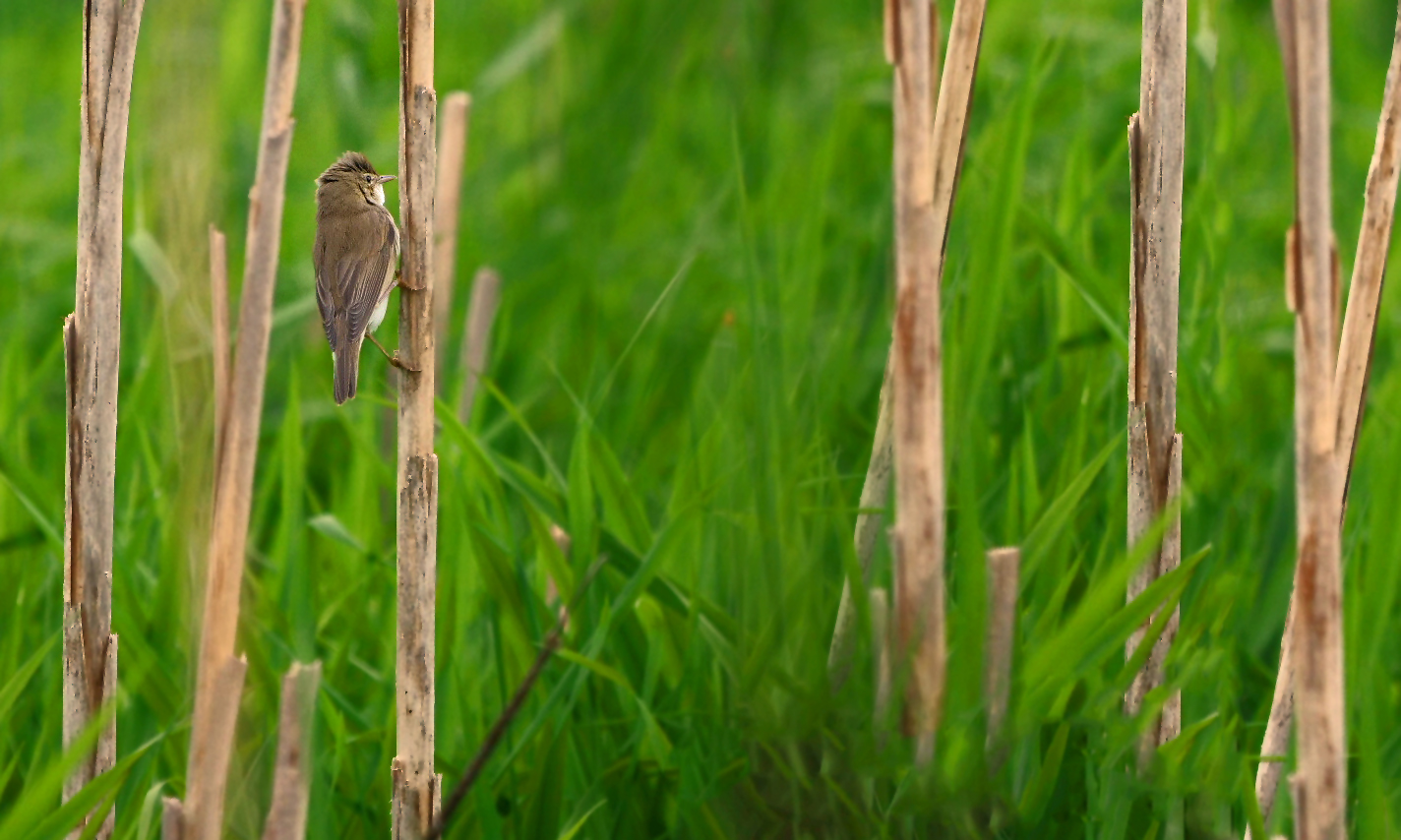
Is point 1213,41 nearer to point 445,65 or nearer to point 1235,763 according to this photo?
point 1235,763

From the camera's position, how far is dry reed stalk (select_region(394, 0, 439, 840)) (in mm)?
1431

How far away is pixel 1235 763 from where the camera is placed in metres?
1.76

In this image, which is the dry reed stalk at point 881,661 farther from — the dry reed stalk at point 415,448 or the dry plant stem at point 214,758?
the dry plant stem at point 214,758

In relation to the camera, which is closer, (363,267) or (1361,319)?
(1361,319)

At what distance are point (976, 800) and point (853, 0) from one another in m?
3.98

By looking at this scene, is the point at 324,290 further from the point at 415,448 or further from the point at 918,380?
the point at 918,380

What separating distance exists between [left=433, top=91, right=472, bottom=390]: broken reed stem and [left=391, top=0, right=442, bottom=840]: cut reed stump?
3.35 feet

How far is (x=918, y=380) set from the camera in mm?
1341

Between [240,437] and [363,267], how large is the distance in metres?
0.63

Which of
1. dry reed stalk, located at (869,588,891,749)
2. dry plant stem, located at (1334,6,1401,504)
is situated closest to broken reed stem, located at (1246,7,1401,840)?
dry plant stem, located at (1334,6,1401,504)

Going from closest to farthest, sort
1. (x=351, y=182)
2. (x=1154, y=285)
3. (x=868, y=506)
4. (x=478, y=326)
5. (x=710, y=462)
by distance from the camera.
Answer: (x=1154, y=285), (x=868, y=506), (x=351, y=182), (x=710, y=462), (x=478, y=326)

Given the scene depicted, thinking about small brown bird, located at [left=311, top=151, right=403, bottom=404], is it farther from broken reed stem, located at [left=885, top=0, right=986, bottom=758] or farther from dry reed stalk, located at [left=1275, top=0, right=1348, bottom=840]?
dry reed stalk, located at [left=1275, top=0, right=1348, bottom=840]

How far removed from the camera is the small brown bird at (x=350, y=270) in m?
1.88

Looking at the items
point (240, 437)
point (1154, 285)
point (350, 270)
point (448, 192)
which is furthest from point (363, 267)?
point (1154, 285)
